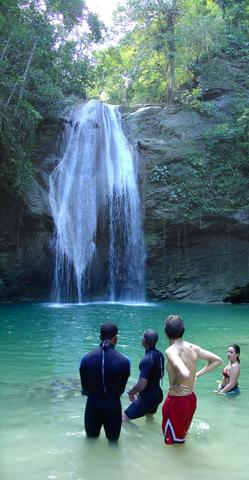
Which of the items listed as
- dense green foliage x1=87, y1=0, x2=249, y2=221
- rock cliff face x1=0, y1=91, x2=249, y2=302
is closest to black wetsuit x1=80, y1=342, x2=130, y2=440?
rock cliff face x1=0, y1=91, x2=249, y2=302

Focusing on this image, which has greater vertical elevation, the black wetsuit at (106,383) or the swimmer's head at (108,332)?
the swimmer's head at (108,332)

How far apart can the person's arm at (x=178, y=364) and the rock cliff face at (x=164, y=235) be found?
15.9 metres

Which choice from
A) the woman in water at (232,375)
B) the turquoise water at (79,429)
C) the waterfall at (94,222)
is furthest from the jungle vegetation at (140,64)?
the woman in water at (232,375)

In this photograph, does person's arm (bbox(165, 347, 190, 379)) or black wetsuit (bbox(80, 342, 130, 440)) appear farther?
black wetsuit (bbox(80, 342, 130, 440))

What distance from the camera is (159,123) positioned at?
78.7ft

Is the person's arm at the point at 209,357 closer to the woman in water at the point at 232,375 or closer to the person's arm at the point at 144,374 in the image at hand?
the person's arm at the point at 144,374

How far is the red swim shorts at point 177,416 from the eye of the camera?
4.28 metres

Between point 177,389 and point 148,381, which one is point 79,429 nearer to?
point 148,381

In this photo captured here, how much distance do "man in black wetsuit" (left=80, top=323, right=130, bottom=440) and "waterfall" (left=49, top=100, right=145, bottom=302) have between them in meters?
15.7

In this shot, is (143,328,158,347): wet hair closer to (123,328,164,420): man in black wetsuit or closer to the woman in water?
(123,328,164,420): man in black wetsuit

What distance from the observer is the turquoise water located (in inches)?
154

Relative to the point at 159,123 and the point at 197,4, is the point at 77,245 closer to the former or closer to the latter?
the point at 159,123

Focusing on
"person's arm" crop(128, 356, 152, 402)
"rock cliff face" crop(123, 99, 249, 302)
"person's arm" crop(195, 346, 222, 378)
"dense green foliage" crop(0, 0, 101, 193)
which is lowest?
"person's arm" crop(128, 356, 152, 402)

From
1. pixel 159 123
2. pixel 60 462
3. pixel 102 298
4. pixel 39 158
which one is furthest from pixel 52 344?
pixel 159 123
